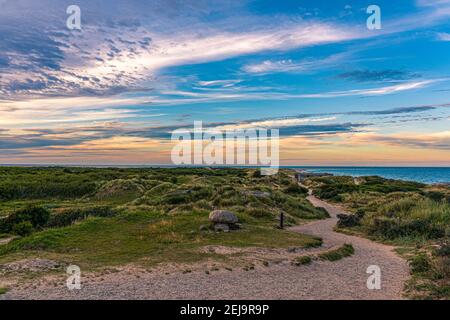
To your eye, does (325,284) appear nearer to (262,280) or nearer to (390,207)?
(262,280)

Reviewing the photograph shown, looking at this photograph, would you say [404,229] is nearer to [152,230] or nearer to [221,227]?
[221,227]

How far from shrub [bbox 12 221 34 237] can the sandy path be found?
12.6 metres

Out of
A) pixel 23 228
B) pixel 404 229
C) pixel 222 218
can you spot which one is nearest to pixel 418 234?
pixel 404 229

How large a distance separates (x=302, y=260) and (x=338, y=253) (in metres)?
2.68

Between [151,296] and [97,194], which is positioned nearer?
[151,296]

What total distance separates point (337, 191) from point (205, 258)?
1597 inches

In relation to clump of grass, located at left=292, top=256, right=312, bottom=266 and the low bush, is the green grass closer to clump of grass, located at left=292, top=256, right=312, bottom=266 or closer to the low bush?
clump of grass, located at left=292, top=256, right=312, bottom=266

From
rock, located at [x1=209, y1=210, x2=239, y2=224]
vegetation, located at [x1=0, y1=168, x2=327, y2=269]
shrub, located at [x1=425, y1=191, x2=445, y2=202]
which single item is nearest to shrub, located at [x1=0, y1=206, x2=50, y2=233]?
vegetation, located at [x1=0, y1=168, x2=327, y2=269]

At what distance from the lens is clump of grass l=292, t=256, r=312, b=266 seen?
1548 cm

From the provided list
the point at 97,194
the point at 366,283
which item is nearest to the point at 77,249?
the point at 366,283

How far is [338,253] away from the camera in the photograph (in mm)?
17438
